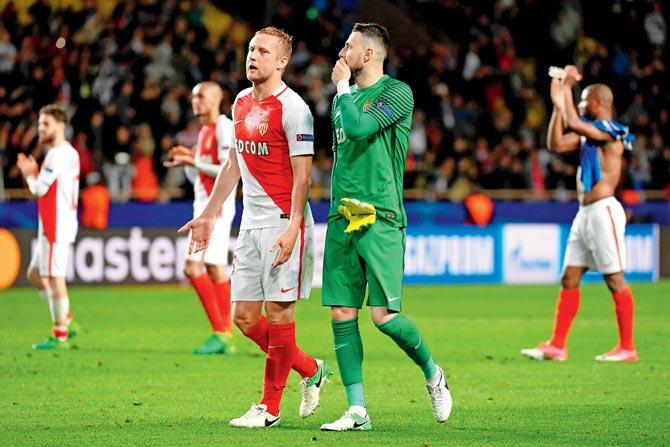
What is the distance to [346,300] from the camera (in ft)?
23.7

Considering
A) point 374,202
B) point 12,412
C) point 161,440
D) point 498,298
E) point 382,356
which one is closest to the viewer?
point 161,440

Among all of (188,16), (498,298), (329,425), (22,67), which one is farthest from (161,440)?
(188,16)

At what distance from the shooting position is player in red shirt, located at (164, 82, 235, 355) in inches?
462

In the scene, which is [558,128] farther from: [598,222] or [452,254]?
[452,254]

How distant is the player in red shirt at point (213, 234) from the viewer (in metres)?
11.7

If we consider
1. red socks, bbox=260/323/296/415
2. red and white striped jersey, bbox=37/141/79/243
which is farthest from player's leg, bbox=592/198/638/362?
red and white striped jersey, bbox=37/141/79/243

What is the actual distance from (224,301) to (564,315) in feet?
9.94

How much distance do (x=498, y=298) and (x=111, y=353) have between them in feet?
27.9

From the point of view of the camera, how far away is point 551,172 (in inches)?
998

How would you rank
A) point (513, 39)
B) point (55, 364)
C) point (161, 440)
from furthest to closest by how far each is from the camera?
1. point (513, 39)
2. point (55, 364)
3. point (161, 440)

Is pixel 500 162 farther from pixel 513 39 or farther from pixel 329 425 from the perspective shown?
pixel 329 425

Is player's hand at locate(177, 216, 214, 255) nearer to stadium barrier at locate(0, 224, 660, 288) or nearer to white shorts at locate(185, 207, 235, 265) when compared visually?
white shorts at locate(185, 207, 235, 265)

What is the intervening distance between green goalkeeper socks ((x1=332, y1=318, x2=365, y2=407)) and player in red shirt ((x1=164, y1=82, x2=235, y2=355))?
14.9 ft

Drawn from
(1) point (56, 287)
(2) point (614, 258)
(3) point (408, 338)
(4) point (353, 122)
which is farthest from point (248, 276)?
(1) point (56, 287)
